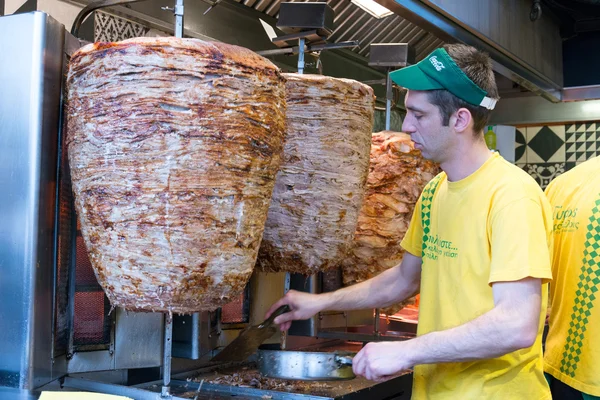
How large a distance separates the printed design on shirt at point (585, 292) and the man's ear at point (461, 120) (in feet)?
1.62

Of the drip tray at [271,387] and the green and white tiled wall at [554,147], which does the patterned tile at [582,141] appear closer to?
the green and white tiled wall at [554,147]

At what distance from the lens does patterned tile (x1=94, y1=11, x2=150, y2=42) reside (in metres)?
2.17

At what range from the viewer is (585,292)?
6.25ft

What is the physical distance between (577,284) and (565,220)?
185 mm

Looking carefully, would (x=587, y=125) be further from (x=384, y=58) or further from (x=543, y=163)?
(x=384, y=58)

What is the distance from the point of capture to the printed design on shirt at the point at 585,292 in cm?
188

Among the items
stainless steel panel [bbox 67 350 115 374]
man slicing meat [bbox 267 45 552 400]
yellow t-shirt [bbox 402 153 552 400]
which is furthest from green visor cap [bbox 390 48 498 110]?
stainless steel panel [bbox 67 350 115 374]

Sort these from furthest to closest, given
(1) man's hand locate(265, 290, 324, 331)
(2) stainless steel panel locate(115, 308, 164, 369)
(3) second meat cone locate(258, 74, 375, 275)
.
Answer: (1) man's hand locate(265, 290, 324, 331)
(3) second meat cone locate(258, 74, 375, 275)
(2) stainless steel panel locate(115, 308, 164, 369)

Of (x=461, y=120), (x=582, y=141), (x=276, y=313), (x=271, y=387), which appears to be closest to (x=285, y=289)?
(x=276, y=313)

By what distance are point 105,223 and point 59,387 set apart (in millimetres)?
479

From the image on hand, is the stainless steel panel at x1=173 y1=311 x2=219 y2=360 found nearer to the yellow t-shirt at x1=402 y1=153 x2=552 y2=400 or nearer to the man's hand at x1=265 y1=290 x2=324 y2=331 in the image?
the man's hand at x1=265 y1=290 x2=324 y2=331

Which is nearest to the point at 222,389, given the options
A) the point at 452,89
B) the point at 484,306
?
the point at 484,306

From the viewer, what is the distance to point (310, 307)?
194 centimetres

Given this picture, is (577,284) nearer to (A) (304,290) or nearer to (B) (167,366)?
(A) (304,290)
